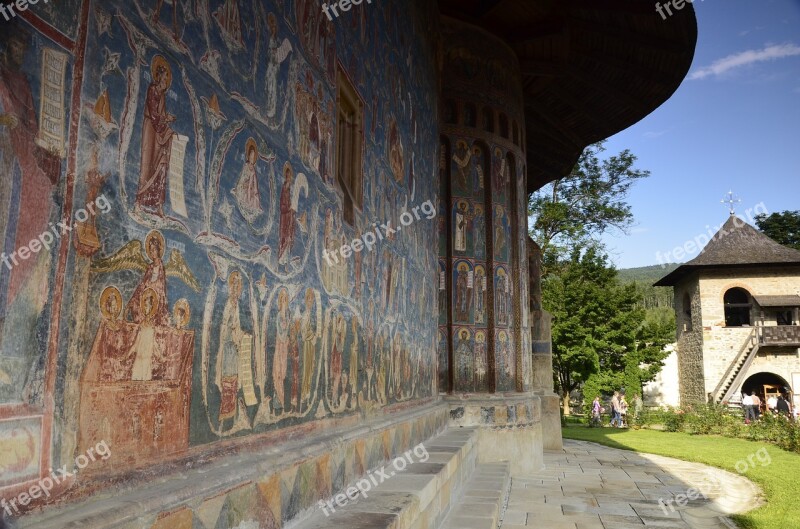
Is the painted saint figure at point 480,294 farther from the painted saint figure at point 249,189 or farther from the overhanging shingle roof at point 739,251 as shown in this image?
the overhanging shingle roof at point 739,251

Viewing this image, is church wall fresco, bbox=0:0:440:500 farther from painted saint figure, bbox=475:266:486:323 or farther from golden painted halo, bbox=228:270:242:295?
painted saint figure, bbox=475:266:486:323

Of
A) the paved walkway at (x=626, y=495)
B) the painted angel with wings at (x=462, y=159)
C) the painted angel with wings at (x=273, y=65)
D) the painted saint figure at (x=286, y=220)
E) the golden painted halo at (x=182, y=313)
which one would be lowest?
the paved walkway at (x=626, y=495)

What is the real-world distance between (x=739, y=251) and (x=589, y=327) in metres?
10.5

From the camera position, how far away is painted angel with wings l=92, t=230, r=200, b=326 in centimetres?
197

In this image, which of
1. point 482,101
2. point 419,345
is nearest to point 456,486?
point 419,345

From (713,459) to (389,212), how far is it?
9358 millimetres

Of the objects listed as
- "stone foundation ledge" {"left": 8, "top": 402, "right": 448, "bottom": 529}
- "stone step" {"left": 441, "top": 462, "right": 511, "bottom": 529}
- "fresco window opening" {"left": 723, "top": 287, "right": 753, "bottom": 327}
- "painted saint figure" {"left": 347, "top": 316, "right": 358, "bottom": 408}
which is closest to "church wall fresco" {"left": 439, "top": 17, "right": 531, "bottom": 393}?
"stone step" {"left": 441, "top": 462, "right": 511, "bottom": 529}

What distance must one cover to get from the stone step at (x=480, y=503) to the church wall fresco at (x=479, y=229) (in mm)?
2258

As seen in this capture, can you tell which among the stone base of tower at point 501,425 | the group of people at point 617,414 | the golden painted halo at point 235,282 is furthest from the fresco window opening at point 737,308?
the golden painted halo at point 235,282

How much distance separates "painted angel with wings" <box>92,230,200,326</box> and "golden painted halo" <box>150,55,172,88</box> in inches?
21.7

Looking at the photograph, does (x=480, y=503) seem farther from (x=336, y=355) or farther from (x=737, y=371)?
(x=737, y=371)

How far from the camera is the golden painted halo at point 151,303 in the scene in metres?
2.09

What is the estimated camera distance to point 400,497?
12.4 feet

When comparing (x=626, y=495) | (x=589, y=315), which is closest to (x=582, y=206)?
(x=589, y=315)
